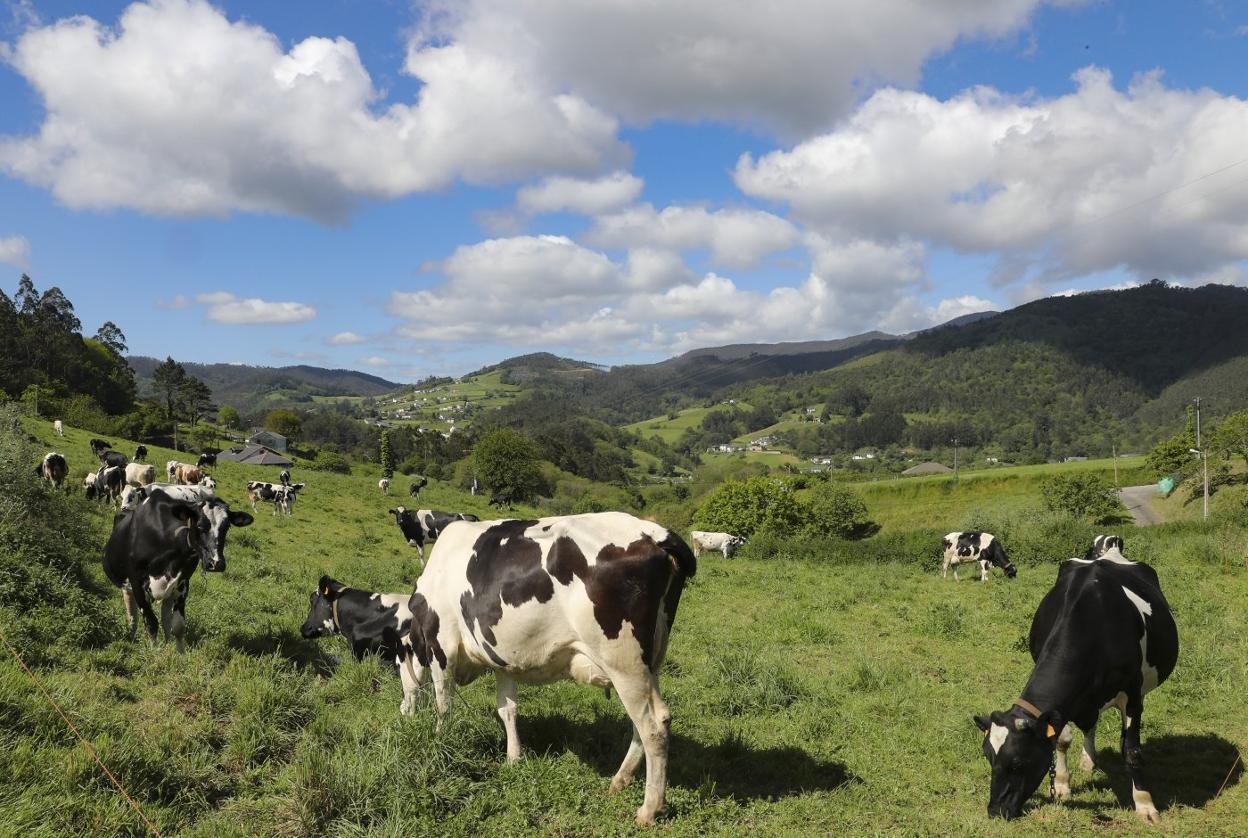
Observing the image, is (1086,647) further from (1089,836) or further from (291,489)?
(291,489)

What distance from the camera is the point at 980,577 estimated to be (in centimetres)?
2209

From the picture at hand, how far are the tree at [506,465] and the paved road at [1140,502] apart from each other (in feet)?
208

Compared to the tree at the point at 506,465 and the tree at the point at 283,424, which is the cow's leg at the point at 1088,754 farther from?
the tree at the point at 283,424

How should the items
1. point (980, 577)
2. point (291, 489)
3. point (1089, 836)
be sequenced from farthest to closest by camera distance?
1. point (291, 489)
2. point (980, 577)
3. point (1089, 836)

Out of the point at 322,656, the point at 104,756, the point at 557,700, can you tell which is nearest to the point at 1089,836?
the point at 557,700

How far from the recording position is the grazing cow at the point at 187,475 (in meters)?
24.8

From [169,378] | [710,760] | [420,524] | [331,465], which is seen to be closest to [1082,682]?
[710,760]

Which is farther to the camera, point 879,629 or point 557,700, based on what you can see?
point 879,629

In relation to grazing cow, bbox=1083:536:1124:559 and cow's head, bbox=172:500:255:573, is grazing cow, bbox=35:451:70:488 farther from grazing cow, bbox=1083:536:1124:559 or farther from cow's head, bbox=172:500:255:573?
grazing cow, bbox=1083:536:1124:559

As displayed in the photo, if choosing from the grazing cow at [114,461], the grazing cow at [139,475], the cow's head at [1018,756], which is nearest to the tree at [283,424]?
the grazing cow at [114,461]

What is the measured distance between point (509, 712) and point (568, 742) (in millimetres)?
845

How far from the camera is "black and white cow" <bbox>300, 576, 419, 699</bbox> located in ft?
29.7

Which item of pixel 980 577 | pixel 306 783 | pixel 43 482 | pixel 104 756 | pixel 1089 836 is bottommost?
pixel 980 577

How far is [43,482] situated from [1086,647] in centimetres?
1672
